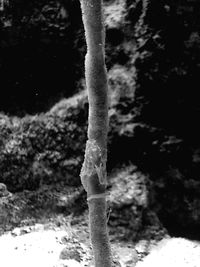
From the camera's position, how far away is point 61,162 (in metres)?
4.50

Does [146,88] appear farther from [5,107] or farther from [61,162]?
[5,107]

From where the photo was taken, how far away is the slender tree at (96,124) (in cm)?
229

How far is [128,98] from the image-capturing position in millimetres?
4223

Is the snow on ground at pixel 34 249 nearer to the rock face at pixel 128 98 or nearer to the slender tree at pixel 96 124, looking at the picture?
the rock face at pixel 128 98

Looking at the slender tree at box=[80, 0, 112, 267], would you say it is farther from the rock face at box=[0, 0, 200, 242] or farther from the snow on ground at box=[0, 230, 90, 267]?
the rock face at box=[0, 0, 200, 242]

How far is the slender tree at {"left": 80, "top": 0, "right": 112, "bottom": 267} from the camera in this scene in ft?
7.52

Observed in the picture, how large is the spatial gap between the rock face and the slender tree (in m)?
1.72

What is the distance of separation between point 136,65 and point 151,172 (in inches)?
48.9

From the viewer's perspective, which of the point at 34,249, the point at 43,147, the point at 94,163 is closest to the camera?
the point at 94,163

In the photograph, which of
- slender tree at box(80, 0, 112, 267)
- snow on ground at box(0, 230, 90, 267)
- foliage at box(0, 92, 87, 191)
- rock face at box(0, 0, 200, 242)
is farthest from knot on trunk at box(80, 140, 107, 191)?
foliage at box(0, 92, 87, 191)

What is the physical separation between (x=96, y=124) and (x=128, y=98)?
1924 mm

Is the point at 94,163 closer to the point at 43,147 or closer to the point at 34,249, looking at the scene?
the point at 34,249

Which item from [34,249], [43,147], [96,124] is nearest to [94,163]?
[96,124]

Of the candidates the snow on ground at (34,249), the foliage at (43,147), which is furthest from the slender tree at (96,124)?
the foliage at (43,147)
